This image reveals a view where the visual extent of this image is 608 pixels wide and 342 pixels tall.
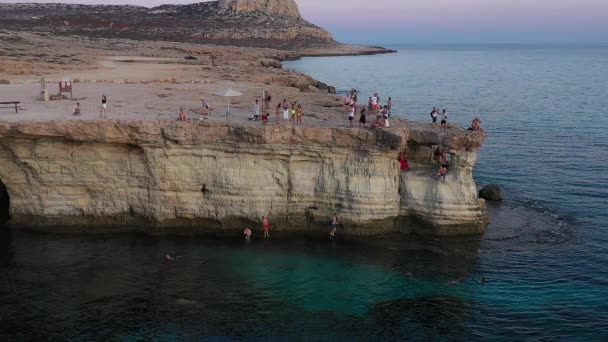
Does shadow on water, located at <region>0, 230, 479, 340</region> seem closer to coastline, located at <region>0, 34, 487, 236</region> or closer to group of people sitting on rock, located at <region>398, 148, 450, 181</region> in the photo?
coastline, located at <region>0, 34, 487, 236</region>

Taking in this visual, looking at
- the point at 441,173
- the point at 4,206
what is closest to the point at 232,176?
the point at 441,173

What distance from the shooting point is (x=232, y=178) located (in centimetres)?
2861

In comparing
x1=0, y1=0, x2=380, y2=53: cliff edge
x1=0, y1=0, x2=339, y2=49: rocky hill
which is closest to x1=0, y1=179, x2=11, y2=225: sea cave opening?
x1=0, y1=0, x2=380, y2=53: cliff edge

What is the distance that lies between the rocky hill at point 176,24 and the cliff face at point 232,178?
105m

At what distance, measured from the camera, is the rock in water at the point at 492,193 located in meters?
35.6

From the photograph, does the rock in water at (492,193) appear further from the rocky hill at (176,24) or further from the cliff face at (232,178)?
the rocky hill at (176,24)

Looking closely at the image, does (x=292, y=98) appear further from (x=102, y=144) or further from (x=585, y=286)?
(x=585, y=286)

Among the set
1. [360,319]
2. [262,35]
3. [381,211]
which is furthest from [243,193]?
[262,35]

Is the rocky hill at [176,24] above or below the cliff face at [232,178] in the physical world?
above

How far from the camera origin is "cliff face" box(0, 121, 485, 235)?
92.5 feet

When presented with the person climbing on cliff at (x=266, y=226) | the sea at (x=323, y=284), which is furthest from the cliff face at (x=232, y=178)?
the sea at (x=323, y=284)

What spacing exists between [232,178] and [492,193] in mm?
16908

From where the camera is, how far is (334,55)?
182750 mm

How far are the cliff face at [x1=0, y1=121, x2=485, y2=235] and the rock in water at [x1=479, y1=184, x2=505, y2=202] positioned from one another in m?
6.60
